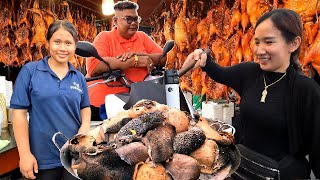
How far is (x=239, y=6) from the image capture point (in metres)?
3.94

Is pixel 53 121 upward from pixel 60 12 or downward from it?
downward

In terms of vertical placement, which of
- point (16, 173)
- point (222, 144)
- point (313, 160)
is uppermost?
point (222, 144)

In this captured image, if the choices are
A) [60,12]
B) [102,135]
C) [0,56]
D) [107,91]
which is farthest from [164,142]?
[60,12]

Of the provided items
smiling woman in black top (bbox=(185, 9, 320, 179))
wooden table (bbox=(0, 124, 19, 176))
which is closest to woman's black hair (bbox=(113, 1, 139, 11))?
smiling woman in black top (bbox=(185, 9, 320, 179))

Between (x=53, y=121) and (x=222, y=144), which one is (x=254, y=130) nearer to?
(x=222, y=144)

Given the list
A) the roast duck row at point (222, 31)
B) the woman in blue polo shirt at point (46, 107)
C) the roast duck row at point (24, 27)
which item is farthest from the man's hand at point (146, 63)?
the roast duck row at point (24, 27)

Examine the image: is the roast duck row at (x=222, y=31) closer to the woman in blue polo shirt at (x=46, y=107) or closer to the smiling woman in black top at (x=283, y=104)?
the smiling woman in black top at (x=283, y=104)

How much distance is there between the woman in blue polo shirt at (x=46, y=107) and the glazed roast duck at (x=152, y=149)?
2.93 feet

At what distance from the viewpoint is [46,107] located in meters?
1.98

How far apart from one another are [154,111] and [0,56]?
5.93 metres

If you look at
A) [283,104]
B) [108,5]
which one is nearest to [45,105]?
[283,104]

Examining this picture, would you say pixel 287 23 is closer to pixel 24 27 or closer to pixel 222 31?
pixel 222 31

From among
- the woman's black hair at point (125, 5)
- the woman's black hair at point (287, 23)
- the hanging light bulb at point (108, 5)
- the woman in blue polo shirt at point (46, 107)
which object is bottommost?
the woman in blue polo shirt at point (46, 107)

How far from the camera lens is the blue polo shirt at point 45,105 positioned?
6.43 ft
